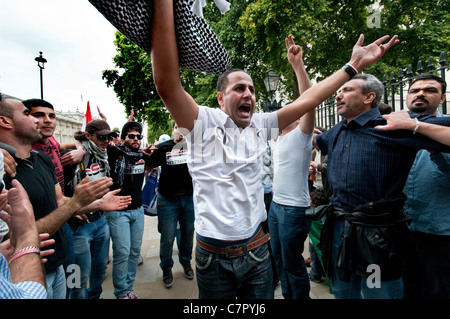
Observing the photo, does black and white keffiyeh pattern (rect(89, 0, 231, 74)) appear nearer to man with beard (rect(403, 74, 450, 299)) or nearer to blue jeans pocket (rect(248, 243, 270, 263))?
blue jeans pocket (rect(248, 243, 270, 263))

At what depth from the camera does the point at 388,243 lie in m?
1.74

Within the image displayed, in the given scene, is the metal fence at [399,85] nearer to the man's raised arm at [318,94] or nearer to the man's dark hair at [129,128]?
the man's raised arm at [318,94]

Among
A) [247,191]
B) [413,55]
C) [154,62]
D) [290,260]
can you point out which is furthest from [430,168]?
[413,55]

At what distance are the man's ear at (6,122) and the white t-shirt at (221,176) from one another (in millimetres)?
1505

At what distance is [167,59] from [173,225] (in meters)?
3.16

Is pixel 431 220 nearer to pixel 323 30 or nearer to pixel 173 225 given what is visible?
pixel 173 225

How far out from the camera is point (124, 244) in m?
3.19

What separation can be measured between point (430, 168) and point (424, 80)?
36.3 inches

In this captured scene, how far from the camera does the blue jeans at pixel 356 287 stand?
181 cm

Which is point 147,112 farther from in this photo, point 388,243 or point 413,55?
point 388,243

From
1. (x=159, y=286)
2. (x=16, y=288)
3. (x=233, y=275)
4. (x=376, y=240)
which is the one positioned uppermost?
(x=16, y=288)

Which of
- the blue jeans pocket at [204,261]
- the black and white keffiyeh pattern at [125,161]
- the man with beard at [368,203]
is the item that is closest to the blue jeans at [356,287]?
the man with beard at [368,203]

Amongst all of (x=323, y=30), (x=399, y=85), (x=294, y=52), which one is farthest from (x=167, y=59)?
(x=323, y=30)
